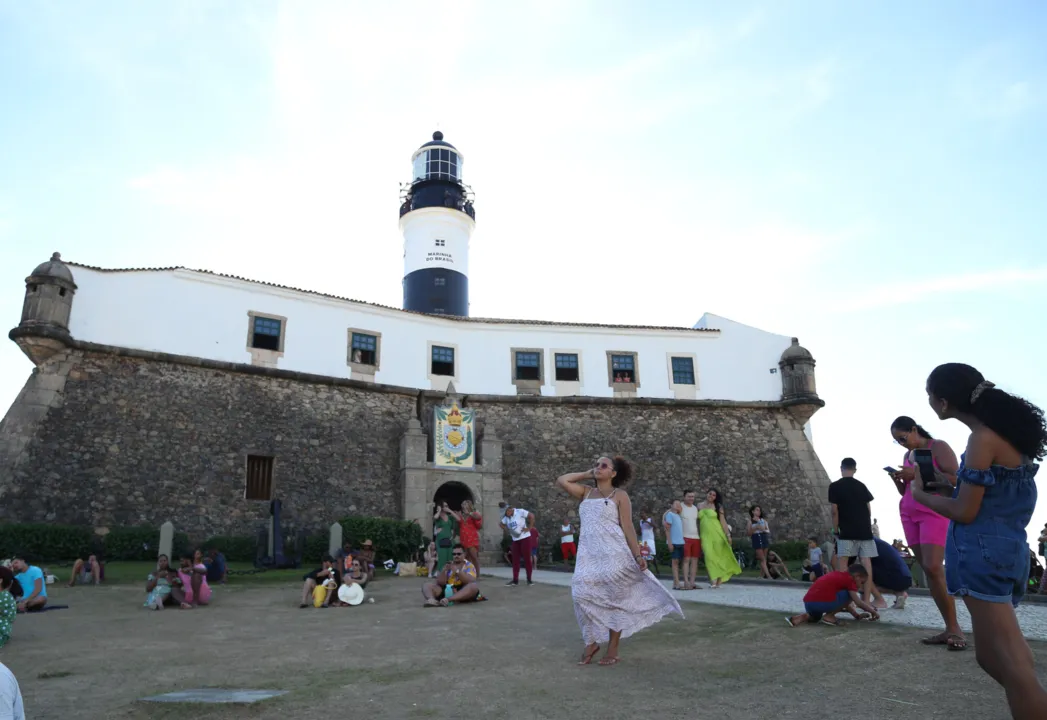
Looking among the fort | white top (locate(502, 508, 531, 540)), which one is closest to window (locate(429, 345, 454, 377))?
the fort

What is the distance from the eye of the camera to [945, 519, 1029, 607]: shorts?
117 inches

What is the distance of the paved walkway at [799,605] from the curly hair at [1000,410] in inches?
122

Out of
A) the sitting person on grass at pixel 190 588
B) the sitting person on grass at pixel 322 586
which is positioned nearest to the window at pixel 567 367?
the sitting person on grass at pixel 322 586

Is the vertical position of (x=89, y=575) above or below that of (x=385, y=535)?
below

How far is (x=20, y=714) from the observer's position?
285cm

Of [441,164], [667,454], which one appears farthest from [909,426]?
[441,164]

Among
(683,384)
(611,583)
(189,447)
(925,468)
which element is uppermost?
(683,384)

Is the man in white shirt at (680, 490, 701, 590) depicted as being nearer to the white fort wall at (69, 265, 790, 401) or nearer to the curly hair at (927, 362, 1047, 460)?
the curly hair at (927, 362, 1047, 460)

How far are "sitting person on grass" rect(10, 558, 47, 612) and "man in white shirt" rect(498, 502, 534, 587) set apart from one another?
23.2ft

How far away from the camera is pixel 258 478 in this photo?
2092cm

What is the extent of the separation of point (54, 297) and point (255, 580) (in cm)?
996

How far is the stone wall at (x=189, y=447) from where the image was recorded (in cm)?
1784

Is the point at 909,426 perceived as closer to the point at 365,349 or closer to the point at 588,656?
the point at 588,656

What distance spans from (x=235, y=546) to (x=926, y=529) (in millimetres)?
17206
